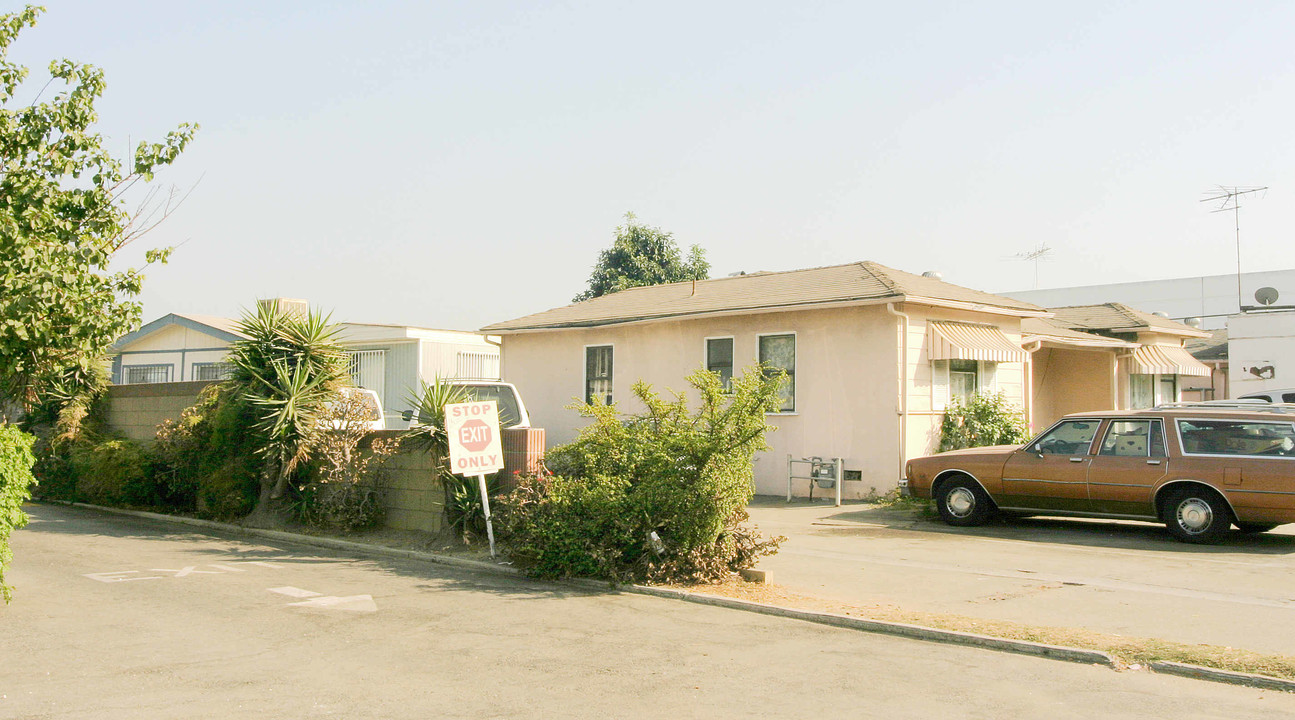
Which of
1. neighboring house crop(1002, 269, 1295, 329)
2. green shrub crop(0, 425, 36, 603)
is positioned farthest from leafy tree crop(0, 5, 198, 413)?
neighboring house crop(1002, 269, 1295, 329)

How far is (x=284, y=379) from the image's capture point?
13781 mm

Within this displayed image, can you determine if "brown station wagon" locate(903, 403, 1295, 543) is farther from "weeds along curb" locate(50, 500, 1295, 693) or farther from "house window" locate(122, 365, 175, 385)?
"house window" locate(122, 365, 175, 385)

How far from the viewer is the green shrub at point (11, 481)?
8406 millimetres

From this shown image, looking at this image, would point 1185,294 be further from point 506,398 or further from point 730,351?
point 506,398

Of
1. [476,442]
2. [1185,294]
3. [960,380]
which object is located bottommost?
[476,442]

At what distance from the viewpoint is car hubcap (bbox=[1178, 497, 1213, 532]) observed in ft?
41.3

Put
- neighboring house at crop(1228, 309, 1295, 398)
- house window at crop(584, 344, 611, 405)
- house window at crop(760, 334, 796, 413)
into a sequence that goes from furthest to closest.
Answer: neighboring house at crop(1228, 309, 1295, 398) < house window at crop(584, 344, 611, 405) < house window at crop(760, 334, 796, 413)

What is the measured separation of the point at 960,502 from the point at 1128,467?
2.30 meters

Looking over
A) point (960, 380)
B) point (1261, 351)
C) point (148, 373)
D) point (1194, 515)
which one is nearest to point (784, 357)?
point (960, 380)

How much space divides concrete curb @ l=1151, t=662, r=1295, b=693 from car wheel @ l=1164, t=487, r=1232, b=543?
20.9 feet

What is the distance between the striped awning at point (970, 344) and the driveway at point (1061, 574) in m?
3.34

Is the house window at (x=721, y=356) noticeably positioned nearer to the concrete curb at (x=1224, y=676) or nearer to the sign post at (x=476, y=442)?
the sign post at (x=476, y=442)

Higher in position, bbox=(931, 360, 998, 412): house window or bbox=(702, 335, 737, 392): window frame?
bbox=(702, 335, 737, 392): window frame

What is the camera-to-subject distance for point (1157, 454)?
42.8ft
